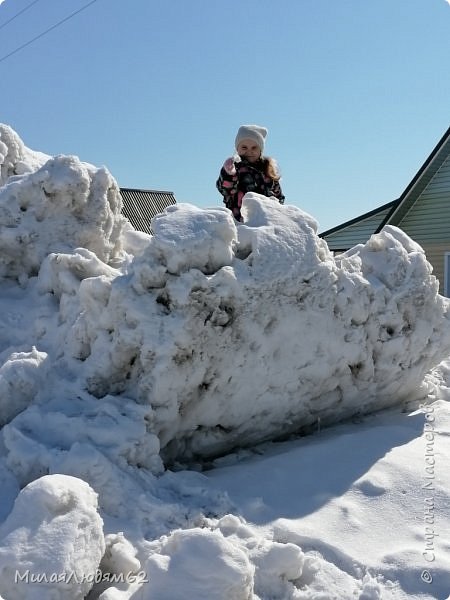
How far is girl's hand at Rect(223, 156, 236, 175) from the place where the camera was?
16.8 feet

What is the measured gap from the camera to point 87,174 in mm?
4305

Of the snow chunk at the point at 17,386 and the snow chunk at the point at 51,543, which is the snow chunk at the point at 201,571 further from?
the snow chunk at the point at 17,386

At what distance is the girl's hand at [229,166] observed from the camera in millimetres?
5105

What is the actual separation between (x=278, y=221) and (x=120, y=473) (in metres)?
1.59

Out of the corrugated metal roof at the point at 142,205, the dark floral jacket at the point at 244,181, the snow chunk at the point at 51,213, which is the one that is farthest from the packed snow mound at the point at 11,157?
the corrugated metal roof at the point at 142,205

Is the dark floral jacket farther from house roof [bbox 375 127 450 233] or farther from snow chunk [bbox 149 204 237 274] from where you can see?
house roof [bbox 375 127 450 233]

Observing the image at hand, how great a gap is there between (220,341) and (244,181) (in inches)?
102

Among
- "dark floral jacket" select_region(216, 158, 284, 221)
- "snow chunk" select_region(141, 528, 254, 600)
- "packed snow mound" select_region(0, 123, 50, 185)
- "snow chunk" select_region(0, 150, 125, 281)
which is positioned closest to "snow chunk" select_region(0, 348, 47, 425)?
"snow chunk" select_region(141, 528, 254, 600)

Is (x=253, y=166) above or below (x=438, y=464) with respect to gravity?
above

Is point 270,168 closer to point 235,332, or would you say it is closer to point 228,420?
point 235,332

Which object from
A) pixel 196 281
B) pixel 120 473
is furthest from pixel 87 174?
pixel 120 473

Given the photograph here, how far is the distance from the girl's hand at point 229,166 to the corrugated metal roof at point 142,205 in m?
11.4

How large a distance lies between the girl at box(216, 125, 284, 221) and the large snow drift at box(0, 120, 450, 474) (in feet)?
5.49

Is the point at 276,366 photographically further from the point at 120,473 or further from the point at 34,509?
the point at 34,509
